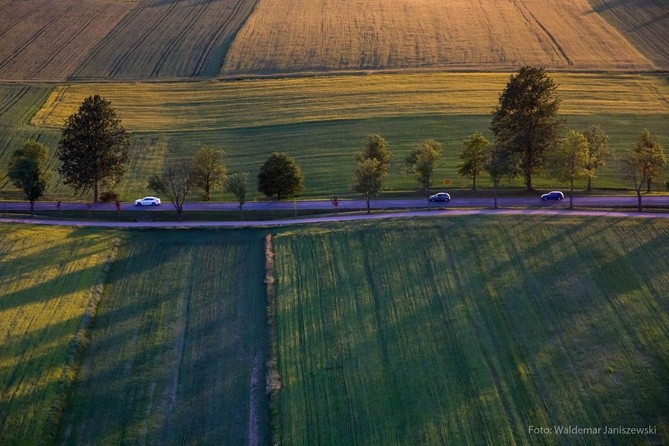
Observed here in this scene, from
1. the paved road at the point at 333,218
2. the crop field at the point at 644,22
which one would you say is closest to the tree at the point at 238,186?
the paved road at the point at 333,218

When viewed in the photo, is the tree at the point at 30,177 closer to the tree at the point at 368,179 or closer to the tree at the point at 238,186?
the tree at the point at 238,186

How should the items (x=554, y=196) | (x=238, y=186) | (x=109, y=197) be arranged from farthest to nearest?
→ (x=109, y=197) < (x=554, y=196) < (x=238, y=186)

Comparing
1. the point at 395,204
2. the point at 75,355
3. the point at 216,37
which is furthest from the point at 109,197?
the point at 216,37

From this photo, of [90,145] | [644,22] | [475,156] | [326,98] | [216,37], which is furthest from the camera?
[644,22]

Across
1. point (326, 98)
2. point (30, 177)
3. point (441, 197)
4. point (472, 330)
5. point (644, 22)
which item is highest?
point (30, 177)

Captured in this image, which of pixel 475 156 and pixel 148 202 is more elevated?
pixel 475 156

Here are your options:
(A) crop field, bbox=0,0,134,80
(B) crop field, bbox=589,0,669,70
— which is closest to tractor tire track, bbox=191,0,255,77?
(A) crop field, bbox=0,0,134,80

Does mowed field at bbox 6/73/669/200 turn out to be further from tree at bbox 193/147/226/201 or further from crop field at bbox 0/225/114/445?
crop field at bbox 0/225/114/445

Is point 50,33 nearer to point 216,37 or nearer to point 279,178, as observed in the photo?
point 216,37

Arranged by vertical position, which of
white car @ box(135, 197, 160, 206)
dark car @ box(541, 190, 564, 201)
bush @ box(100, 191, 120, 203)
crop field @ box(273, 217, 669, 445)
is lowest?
bush @ box(100, 191, 120, 203)
